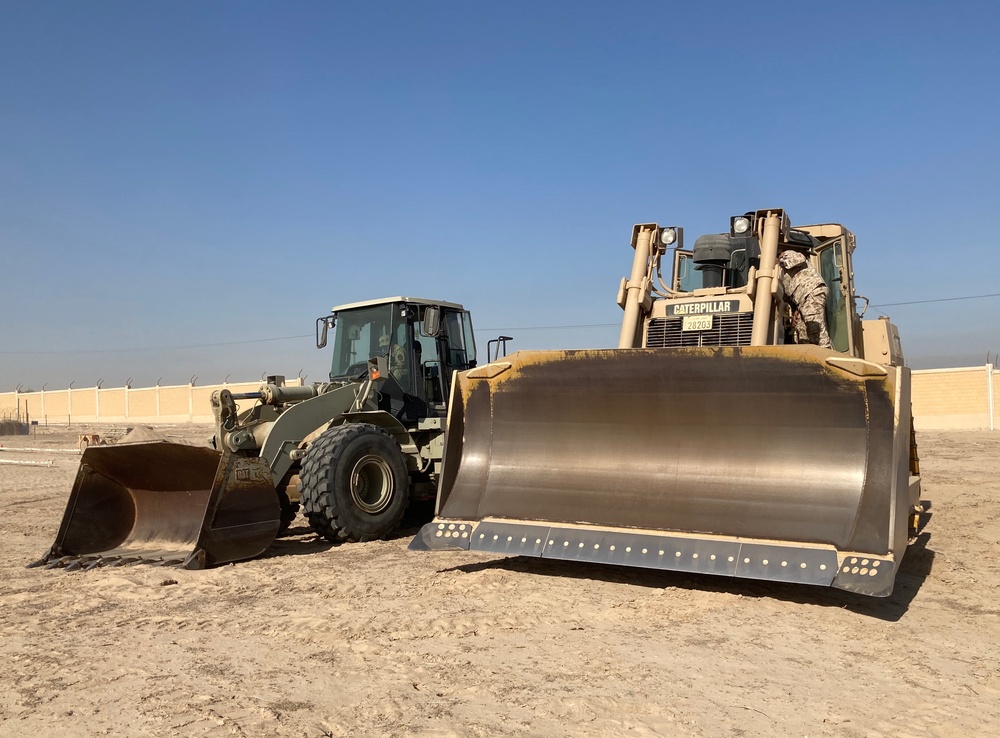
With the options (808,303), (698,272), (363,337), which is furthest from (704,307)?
(363,337)

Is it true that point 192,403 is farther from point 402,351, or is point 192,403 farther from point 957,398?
point 402,351

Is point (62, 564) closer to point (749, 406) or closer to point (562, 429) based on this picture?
point (562, 429)

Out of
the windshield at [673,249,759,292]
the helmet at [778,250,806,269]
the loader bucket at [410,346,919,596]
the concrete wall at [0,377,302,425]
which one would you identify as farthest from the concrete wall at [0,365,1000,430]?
the helmet at [778,250,806,269]

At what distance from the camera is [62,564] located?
6.59 metres

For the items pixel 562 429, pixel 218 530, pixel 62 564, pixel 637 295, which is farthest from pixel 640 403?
pixel 62 564

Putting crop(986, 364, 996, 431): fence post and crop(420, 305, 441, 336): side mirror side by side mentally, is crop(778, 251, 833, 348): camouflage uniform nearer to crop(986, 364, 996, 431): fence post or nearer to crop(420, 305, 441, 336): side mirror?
crop(420, 305, 441, 336): side mirror

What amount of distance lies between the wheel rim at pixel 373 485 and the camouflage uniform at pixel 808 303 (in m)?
3.76

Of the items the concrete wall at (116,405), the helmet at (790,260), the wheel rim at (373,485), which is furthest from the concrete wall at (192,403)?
the helmet at (790,260)

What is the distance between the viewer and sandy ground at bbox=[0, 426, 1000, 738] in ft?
11.0

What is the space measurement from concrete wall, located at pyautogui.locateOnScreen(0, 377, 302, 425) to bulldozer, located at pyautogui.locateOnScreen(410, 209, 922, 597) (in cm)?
3167

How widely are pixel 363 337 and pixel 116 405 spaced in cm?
4318

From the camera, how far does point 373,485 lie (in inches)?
304

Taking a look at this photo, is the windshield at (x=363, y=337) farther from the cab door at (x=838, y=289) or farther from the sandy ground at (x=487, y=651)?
the cab door at (x=838, y=289)

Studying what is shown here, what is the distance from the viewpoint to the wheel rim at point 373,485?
7514 millimetres
